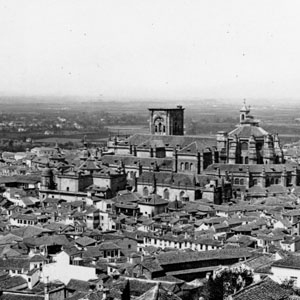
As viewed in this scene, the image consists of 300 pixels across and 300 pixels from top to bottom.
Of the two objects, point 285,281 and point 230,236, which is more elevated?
point 285,281

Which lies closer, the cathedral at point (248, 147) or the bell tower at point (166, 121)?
the cathedral at point (248, 147)

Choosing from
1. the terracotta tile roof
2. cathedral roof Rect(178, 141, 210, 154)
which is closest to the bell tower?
cathedral roof Rect(178, 141, 210, 154)

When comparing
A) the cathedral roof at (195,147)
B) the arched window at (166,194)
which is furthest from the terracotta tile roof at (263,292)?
the cathedral roof at (195,147)

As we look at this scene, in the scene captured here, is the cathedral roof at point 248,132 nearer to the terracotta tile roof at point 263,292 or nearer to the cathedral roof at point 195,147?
the cathedral roof at point 195,147

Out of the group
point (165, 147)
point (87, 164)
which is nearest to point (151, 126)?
point (165, 147)

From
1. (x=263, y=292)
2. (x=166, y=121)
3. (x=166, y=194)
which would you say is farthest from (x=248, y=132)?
(x=263, y=292)

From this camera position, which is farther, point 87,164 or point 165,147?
point 165,147

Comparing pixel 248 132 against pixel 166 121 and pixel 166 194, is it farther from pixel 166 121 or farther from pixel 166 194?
pixel 166 121

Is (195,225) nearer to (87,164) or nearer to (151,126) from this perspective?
(87,164)
